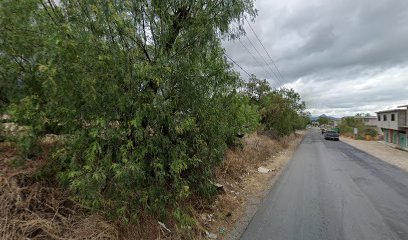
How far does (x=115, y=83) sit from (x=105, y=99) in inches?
10.8

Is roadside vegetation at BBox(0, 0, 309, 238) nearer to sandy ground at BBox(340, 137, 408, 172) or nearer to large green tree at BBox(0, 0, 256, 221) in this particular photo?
large green tree at BBox(0, 0, 256, 221)

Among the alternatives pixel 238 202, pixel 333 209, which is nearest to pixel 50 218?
pixel 238 202

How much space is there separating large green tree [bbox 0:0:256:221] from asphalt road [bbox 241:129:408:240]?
2.43 metres

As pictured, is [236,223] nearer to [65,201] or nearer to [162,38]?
[65,201]

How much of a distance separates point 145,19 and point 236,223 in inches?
174

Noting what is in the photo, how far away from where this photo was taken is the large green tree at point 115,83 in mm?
3275

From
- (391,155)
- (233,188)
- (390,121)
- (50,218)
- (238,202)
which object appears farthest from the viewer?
(390,121)

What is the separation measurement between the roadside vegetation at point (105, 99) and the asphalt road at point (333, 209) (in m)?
2.10

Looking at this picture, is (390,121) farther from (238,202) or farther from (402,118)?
(238,202)

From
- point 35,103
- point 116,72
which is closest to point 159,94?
point 116,72

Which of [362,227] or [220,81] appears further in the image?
[362,227]

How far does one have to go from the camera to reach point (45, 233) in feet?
10.6

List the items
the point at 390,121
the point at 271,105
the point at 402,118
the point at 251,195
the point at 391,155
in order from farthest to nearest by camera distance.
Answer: the point at 390,121 → the point at 402,118 → the point at 271,105 → the point at 391,155 → the point at 251,195

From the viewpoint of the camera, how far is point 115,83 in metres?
3.46
